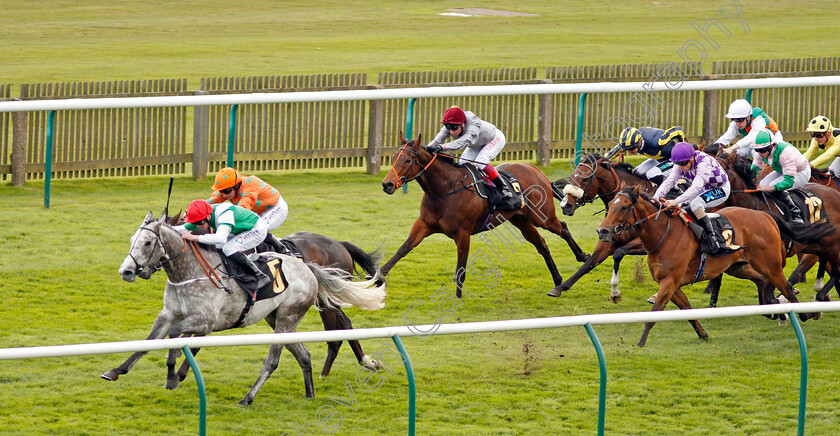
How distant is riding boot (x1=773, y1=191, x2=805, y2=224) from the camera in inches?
377

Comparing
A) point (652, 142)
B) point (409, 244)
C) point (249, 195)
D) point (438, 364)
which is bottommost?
point (438, 364)

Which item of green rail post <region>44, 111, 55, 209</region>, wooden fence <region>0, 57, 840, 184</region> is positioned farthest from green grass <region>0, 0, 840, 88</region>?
green rail post <region>44, 111, 55, 209</region>

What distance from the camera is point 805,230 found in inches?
369

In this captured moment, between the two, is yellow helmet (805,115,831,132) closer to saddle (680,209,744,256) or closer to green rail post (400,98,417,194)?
saddle (680,209,744,256)

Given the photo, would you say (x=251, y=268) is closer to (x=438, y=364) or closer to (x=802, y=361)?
(x=438, y=364)

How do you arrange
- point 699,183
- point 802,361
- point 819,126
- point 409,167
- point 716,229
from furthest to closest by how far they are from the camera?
point 819,126 → point 409,167 → point 699,183 → point 716,229 → point 802,361

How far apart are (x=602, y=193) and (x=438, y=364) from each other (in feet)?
8.36

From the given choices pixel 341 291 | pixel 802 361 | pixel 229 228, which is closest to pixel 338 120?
pixel 341 291

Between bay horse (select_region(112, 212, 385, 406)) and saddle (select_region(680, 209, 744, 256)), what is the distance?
249 cm

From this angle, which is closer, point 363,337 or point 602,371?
point 363,337

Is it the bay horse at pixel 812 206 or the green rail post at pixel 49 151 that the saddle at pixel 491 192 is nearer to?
the bay horse at pixel 812 206

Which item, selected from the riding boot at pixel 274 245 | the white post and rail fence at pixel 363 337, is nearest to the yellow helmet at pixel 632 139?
the riding boot at pixel 274 245

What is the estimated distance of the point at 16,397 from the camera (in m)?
7.38

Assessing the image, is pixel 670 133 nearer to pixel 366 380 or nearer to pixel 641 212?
pixel 641 212
